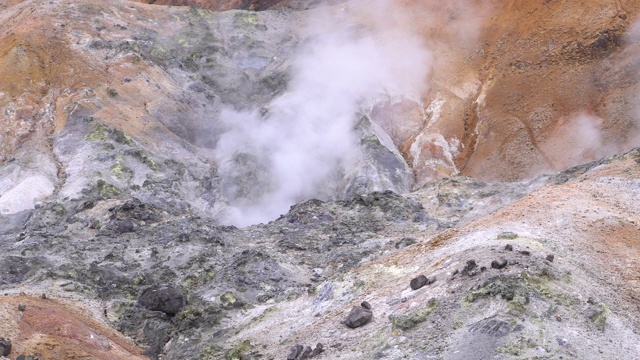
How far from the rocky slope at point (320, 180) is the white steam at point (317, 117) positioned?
14cm

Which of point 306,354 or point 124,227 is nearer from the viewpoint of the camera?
point 306,354

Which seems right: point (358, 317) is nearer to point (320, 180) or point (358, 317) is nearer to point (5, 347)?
point (5, 347)

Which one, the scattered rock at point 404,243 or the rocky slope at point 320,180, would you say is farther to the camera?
the scattered rock at point 404,243

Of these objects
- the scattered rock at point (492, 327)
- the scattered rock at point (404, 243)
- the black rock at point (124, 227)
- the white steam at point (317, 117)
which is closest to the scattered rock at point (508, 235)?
the scattered rock at point (492, 327)

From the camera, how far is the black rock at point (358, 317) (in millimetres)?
15867

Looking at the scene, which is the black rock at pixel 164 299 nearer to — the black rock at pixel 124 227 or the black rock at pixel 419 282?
the black rock at pixel 124 227

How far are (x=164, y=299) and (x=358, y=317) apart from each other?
755cm

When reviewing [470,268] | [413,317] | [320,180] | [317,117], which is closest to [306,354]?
[413,317]

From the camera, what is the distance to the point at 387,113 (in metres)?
41.4

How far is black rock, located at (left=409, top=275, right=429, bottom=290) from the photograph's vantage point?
1628 cm

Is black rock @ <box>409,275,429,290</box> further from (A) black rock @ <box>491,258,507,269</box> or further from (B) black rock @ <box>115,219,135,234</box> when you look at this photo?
(B) black rock @ <box>115,219,135,234</box>

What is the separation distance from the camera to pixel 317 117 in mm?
39406

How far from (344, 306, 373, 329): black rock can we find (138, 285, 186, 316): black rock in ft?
22.5

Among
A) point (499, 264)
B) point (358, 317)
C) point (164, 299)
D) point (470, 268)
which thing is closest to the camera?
point (499, 264)
